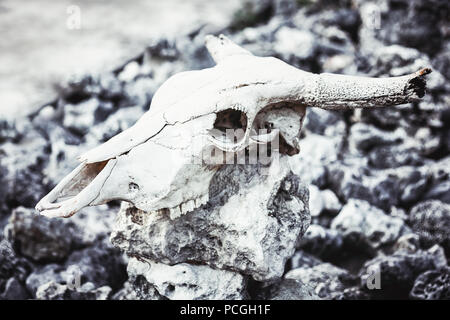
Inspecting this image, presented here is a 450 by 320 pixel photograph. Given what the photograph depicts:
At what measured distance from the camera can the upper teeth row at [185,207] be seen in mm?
2436

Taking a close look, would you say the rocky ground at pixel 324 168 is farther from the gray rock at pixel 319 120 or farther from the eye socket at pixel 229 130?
the eye socket at pixel 229 130

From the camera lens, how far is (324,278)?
3566 mm

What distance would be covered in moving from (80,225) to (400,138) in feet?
10.5

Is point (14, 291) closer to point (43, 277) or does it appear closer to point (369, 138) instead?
point (43, 277)

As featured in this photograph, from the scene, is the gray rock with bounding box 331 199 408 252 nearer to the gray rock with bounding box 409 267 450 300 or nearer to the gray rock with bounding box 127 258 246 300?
the gray rock with bounding box 409 267 450 300

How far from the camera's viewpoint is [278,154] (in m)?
2.65

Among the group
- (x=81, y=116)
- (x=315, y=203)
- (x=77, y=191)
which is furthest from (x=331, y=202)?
(x=81, y=116)

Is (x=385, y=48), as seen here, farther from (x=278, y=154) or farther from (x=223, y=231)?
(x=223, y=231)

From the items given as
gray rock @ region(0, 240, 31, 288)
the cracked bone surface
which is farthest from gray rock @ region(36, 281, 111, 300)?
the cracked bone surface

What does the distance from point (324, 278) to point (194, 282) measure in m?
1.31

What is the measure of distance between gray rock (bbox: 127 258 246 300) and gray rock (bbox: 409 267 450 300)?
1.46 m

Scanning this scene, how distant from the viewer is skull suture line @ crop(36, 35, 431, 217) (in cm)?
231

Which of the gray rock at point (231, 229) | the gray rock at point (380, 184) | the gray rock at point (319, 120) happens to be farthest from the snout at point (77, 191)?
the gray rock at point (319, 120)

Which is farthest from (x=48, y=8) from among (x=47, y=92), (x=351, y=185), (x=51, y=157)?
(x=351, y=185)
